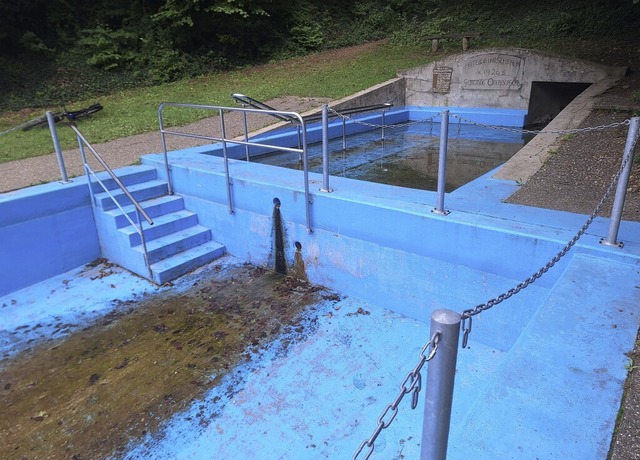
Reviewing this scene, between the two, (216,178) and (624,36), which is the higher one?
(624,36)

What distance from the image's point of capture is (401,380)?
3.61 m

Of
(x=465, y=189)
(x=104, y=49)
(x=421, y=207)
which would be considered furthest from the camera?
(x=104, y=49)

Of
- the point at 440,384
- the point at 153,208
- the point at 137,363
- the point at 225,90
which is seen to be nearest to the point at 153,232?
the point at 153,208

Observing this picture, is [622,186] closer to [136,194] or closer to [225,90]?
[136,194]

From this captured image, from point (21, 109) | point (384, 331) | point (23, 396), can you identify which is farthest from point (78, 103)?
point (384, 331)

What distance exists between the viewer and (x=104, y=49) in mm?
14891

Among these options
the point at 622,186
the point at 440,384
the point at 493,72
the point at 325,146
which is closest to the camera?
the point at 440,384

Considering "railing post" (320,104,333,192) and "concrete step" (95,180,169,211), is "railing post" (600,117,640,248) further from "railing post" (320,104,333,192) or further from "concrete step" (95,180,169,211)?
"concrete step" (95,180,169,211)

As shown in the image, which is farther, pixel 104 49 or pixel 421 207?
pixel 104 49

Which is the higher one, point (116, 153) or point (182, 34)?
point (182, 34)

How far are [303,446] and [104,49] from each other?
1536 centimetres

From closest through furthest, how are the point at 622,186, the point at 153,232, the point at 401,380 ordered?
the point at 622,186, the point at 401,380, the point at 153,232

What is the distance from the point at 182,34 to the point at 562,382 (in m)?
16.3

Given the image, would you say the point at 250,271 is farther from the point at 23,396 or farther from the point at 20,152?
the point at 20,152
